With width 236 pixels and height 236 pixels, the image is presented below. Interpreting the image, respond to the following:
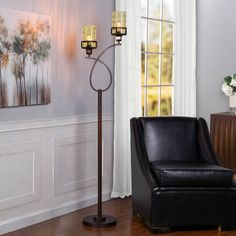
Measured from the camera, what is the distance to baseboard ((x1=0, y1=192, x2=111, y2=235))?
421 centimetres

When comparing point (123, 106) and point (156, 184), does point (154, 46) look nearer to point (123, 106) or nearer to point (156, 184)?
point (123, 106)

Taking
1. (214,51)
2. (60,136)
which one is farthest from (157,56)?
(60,136)

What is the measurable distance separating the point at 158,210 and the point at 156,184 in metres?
0.20

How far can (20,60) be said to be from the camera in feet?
13.7

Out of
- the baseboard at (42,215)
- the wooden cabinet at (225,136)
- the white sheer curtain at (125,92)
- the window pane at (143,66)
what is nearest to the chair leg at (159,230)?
the baseboard at (42,215)

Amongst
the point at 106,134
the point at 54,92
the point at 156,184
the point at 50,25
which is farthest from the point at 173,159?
the point at 50,25

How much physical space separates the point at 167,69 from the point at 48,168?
216cm

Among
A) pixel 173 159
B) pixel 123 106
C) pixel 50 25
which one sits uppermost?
pixel 50 25

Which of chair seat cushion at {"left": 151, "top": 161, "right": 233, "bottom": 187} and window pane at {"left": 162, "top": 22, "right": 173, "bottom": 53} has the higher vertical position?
window pane at {"left": 162, "top": 22, "right": 173, "bottom": 53}

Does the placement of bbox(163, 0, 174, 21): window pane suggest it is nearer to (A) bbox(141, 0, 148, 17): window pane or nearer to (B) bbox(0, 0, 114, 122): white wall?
(A) bbox(141, 0, 148, 17): window pane

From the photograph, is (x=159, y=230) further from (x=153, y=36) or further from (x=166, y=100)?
(x=153, y=36)

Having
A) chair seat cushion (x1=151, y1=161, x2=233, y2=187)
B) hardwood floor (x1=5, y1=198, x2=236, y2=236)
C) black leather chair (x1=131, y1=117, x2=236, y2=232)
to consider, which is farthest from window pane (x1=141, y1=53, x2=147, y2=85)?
chair seat cushion (x1=151, y1=161, x2=233, y2=187)

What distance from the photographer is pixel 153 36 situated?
5914 mm

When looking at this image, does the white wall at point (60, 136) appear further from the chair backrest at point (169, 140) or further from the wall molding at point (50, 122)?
the chair backrest at point (169, 140)
